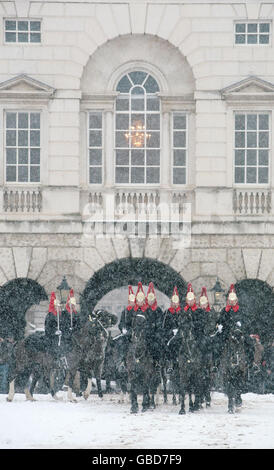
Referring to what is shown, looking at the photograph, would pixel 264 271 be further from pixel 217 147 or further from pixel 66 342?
pixel 66 342

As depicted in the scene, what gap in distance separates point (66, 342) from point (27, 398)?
1.32 metres

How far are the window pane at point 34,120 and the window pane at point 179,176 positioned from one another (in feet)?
10.8

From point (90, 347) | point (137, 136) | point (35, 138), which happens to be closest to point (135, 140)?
point (137, 136)

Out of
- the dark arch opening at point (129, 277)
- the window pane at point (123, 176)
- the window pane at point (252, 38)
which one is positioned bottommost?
the dark arch opening at point (129, 277)

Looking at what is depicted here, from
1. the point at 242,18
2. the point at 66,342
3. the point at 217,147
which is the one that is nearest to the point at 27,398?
the point at 66,342

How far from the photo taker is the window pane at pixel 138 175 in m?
29.0

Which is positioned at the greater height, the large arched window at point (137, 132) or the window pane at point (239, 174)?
the large arched window at point (137, 132)

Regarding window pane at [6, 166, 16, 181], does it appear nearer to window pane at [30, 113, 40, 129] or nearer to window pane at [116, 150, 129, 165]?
window pane at [30, 113, 40, 129]

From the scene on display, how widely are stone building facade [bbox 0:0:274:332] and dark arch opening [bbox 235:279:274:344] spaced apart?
310 mm

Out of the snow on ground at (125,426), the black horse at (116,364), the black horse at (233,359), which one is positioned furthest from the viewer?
the black horse at (116,364)

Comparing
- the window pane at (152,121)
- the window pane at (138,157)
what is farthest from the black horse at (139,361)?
the window pane at (152,121)

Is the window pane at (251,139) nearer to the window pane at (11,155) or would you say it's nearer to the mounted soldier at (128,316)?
the window pane at (11,155)

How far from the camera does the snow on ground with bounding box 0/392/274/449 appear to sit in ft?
Result: 56.8

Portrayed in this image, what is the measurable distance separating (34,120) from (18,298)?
4053 mm
